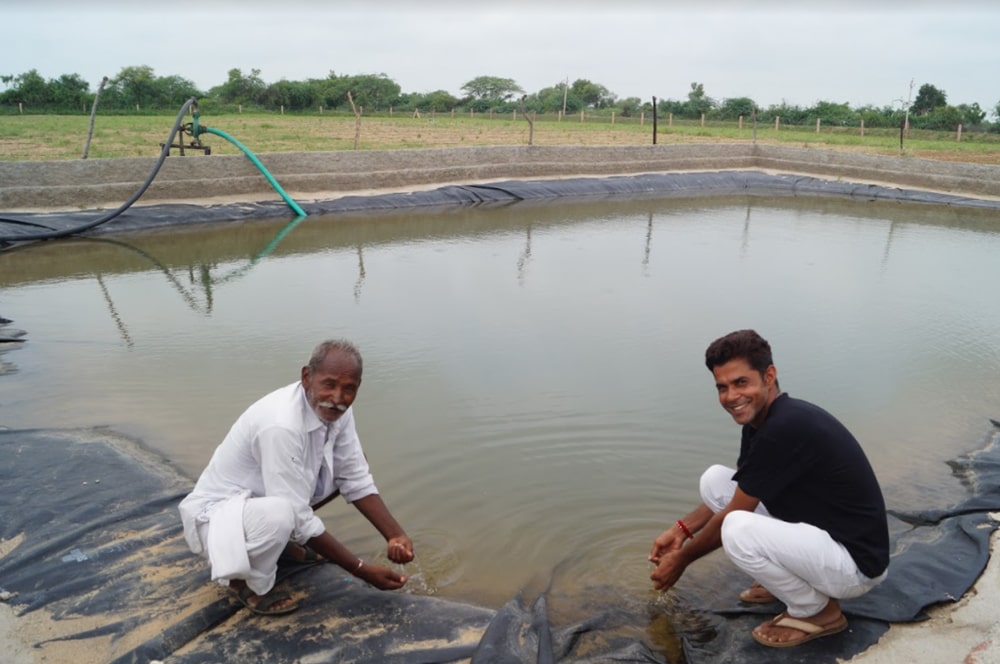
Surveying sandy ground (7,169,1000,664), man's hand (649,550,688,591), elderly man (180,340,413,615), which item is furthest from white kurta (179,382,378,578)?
man's hand (649,550,688,591)

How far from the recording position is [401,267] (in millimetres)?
8305

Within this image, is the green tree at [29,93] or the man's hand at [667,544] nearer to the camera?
the man's hand at [667,544]

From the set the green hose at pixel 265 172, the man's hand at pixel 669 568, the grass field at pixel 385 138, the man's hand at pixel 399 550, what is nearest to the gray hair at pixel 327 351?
the man's hand at pixel 399 550

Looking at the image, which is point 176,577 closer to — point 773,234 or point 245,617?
point 245,617

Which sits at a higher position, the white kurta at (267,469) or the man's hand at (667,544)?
the white kurta at (267,469)

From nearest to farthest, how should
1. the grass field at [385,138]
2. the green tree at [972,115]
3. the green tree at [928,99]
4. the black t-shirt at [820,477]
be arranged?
1. the black t-shirt at [820,477]
2. the grass field at [385,138]
3. the green tree at [972,115]
4. the green tree at [928,99]

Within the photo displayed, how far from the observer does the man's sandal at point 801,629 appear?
247 centimetres

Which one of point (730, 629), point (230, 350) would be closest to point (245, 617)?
point (730, 629)

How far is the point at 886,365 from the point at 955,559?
2.80 metres

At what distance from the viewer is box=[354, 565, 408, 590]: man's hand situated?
8.69ft

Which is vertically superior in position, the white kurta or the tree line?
the tree line

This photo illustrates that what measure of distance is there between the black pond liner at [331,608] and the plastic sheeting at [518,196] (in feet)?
23.1

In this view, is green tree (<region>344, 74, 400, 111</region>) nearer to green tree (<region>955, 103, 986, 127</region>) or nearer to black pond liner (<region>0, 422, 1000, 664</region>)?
green tree (<region>955, 103, 986, 127</region>)

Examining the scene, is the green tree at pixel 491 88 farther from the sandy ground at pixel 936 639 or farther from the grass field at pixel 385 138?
the sandy ground at pixel 936 639
